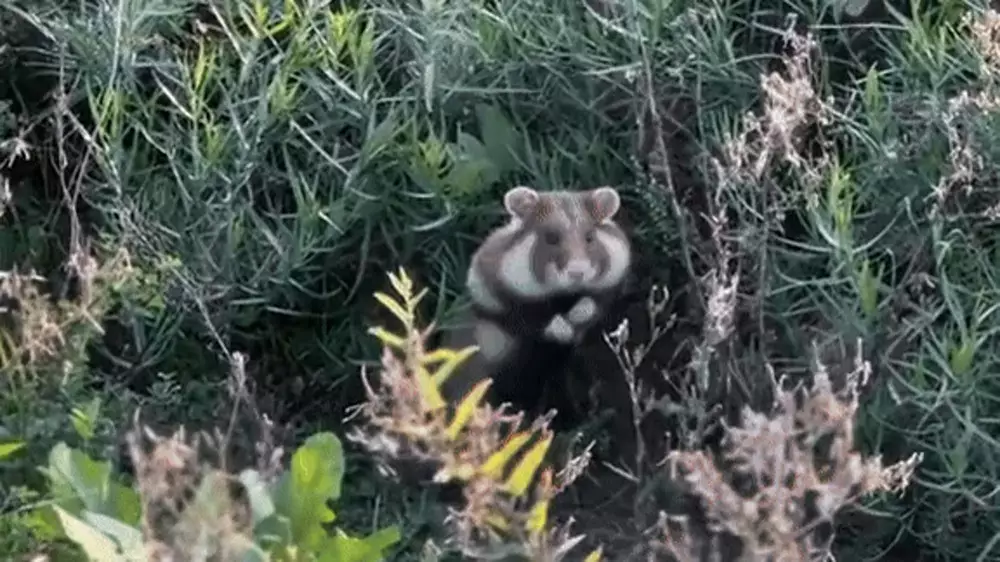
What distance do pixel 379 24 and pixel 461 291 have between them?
646mm

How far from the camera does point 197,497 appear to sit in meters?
2.58

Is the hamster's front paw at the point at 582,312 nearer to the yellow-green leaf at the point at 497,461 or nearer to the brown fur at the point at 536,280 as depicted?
the brown fur at the point at 536,280

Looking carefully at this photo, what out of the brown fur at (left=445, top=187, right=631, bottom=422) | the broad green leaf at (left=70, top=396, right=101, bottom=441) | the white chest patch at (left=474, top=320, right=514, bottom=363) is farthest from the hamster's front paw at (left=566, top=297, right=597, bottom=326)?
the broad green leaf at (left=70, top=396, right=101, bottom=441)

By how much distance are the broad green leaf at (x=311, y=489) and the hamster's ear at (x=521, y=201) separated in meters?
0.84

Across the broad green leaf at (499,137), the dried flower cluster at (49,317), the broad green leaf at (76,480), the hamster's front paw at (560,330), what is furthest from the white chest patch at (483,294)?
the broad green leaf at (76,480)

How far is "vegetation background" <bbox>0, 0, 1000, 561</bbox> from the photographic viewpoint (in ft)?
12.1

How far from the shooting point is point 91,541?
9.41 feet

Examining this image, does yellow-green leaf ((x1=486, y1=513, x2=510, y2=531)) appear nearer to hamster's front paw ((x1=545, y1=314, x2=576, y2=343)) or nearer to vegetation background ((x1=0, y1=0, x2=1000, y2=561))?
vegetation background ((x1=0, y1=0, x2=1000, y2=561))

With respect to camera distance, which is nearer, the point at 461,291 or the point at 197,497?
the point at 197,497

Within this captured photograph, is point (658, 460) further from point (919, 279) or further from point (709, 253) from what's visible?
point (919, 279)

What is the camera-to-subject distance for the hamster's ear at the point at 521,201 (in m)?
4.00

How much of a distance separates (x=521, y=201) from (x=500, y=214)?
29 cm

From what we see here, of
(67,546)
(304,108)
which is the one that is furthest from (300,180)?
(67,546)

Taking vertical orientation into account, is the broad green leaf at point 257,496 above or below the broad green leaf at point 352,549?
above
